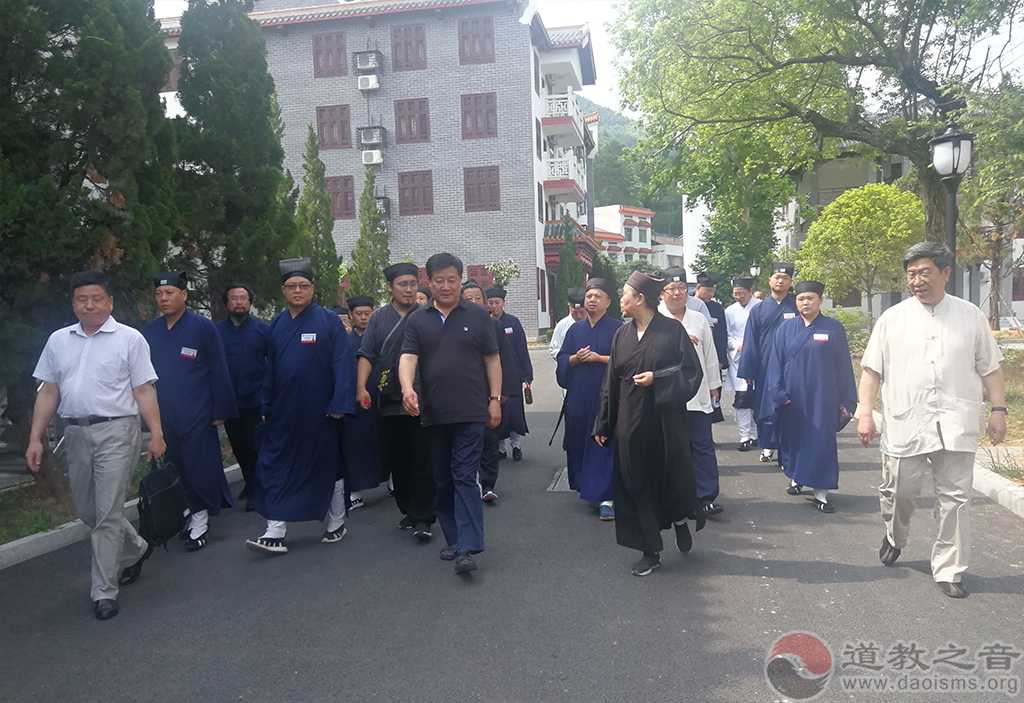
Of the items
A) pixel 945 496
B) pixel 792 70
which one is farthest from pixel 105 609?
pixel 792 70

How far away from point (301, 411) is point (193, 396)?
2.76ft

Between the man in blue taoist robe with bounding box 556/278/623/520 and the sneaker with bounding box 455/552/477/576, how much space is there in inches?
64.5

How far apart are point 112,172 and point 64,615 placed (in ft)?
14.1

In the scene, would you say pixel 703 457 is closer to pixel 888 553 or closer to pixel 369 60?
pixel 888 553

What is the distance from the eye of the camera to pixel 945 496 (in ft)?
15.3

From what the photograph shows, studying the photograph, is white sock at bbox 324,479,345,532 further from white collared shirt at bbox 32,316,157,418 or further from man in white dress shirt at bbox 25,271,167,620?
white collared shirt at bbox 32,316,157,418

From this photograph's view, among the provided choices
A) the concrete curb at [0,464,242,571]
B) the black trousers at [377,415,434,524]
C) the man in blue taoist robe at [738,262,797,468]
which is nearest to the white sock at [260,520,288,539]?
the black trousers at [377,415,434,524]

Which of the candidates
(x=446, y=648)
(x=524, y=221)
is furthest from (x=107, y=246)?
(x=524, y=221)

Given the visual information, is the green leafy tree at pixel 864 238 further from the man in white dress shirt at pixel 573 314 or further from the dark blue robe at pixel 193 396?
the dark blue robe at pixel 193 396

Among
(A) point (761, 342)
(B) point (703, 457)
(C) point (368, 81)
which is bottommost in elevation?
(B) point (703, 457)

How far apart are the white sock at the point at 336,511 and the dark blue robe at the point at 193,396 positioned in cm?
85

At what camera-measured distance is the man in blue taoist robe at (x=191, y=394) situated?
608cm

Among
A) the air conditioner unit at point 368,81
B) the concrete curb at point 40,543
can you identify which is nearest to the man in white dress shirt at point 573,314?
the concrete curb at point 40,543

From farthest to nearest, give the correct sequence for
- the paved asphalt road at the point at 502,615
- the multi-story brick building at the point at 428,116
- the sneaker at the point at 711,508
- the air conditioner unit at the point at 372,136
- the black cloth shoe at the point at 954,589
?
the air conditioner unit at the point at 372,136 → the multi-story brick building at the point at 428,116 → the sneaker at the point at 711,508 → the black cloth shoe at the point at 954,589 → the paved asphalt road at the point at 502,615
